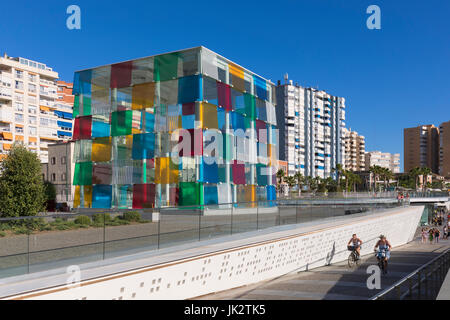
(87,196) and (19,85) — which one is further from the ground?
(19,85)

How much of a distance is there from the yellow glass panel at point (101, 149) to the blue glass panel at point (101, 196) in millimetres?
2922

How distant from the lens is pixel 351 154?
192000 mm

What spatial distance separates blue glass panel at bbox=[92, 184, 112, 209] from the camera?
44.8 meters

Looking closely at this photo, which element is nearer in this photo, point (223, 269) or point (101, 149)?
point (223, 269)

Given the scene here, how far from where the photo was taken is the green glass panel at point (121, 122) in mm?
45375

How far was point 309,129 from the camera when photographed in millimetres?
156750

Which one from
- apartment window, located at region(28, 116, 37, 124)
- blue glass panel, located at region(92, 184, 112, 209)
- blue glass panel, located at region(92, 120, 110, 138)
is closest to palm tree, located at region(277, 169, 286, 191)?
apartment window, located at region(28, 116, 37, 124)

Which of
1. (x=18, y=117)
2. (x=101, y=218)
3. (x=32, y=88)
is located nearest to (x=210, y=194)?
(x=101, y=218)

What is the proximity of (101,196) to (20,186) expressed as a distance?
593 inches

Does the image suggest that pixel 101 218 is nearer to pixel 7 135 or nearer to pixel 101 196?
pixel 101 196

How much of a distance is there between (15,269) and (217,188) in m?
33.0

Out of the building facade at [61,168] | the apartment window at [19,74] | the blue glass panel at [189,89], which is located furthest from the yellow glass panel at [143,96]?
the apartment window at [19,74]

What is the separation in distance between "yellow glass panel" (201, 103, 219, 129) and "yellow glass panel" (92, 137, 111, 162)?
11.5m

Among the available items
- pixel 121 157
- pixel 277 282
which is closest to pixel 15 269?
pixel 277 282
